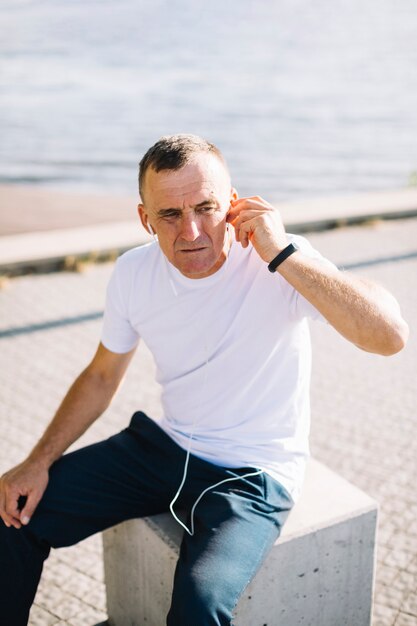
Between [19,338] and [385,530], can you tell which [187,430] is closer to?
[385,530]

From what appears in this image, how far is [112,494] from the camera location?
101 inches

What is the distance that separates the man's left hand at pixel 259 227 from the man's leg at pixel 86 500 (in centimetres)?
72

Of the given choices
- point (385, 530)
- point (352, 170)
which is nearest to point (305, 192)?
point (352, 170)

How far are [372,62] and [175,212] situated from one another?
34.7 metres

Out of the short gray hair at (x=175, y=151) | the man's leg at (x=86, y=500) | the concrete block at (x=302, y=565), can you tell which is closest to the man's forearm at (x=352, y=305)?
the short gray hair at (x=175, y=151)

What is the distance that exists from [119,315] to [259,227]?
594 millimetres

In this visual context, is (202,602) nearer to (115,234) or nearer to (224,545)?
(224,545)

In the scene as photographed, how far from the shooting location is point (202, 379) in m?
2.57

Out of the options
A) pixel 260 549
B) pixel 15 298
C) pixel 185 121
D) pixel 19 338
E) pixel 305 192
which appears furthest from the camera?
pixel 185 121

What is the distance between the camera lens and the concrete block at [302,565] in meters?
2.43

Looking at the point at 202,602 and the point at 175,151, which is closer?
the point at 202,602

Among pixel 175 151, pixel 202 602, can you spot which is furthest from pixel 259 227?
pixel 202 602

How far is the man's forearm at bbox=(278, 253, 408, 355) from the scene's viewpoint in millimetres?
2297

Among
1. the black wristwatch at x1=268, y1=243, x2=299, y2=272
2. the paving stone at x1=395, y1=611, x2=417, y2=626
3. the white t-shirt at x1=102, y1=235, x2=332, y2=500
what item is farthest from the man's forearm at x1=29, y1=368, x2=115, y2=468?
the paving stone at x1=395, y1=611, x2=417, y2=626
